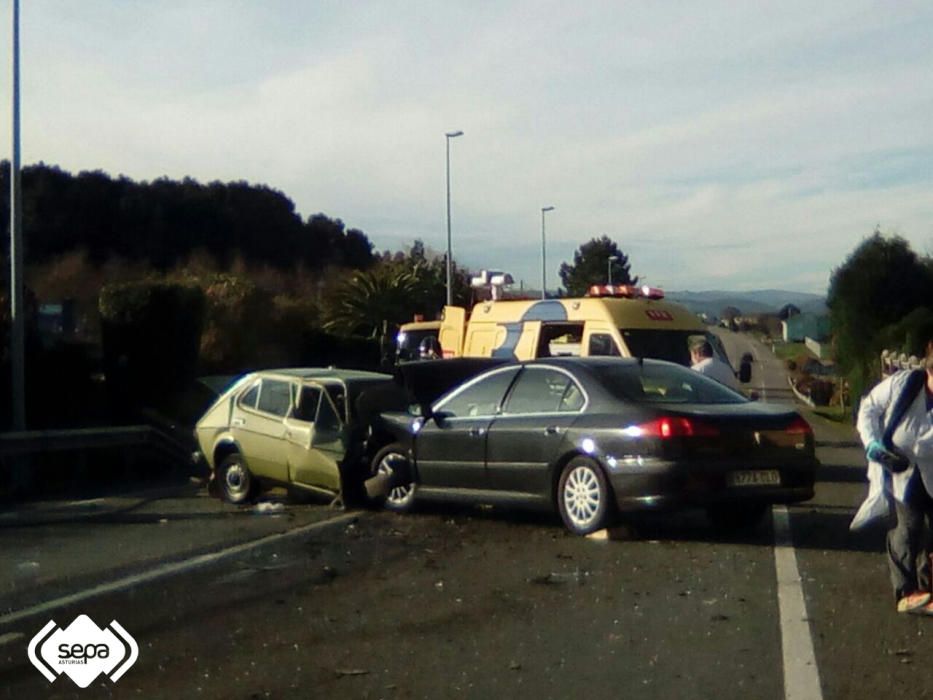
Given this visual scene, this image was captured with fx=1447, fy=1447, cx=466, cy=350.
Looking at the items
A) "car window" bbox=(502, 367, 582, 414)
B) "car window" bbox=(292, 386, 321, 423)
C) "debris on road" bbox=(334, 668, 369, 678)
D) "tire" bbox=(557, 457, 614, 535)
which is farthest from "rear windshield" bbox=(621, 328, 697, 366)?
"debris on road" bbox=(334, 668, 369, 678)

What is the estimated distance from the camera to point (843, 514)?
13094 mm

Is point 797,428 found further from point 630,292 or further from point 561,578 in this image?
point 630,292

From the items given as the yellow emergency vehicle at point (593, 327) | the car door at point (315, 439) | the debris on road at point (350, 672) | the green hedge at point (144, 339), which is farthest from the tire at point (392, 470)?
the green hedge at point (144, 339)

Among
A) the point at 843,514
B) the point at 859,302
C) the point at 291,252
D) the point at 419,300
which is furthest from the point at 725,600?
the point at 291,252

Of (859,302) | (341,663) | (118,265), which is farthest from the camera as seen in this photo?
(118,265)

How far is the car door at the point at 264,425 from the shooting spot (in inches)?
566

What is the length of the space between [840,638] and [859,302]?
3294 centimetres

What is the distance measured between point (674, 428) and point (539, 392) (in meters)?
1.64

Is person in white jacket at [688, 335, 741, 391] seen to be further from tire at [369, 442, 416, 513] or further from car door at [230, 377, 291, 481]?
car door at [230, 377, 291, 481]

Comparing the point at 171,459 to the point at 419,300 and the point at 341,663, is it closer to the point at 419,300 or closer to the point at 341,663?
the point at 341,663

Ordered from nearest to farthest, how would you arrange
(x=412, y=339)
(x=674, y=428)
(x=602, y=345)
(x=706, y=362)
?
(x=674, y=428)
(x=706, y=362)
(x=602, y=345)
(x=412, y=339)

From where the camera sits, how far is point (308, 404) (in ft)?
47.1

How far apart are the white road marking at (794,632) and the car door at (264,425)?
525 centimetres

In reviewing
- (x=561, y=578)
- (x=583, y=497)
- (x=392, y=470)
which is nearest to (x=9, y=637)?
(x=561, y=578)
